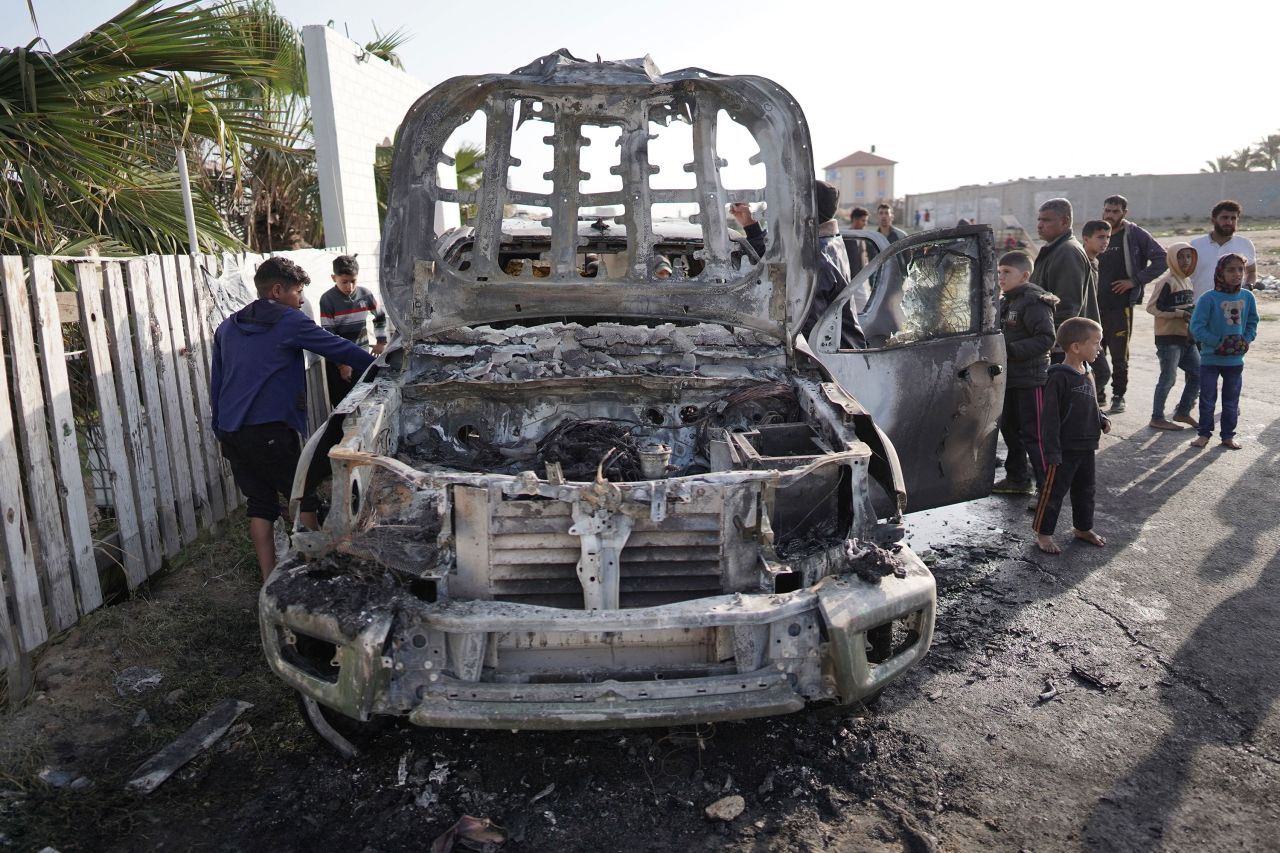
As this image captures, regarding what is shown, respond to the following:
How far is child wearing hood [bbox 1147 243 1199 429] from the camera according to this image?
23.7ft

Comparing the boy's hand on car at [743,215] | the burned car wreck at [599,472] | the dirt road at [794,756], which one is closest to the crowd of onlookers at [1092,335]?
the burned car wreck at [599,472]

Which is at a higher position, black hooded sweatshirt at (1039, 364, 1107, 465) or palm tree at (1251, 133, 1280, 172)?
palm tree at (1251, 133, 1280, 172)

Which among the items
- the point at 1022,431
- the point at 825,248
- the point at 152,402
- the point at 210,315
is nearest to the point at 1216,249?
the point at 1022,431

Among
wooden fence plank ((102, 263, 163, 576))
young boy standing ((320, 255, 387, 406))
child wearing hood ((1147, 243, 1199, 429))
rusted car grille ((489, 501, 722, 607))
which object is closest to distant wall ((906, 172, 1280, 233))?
child wearing hood ((1147, 243, 1199, 429))

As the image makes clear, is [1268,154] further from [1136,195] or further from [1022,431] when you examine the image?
[1022,431]

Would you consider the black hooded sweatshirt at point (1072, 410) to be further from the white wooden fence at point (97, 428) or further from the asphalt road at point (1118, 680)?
the white wooden fence at point (97, 428)

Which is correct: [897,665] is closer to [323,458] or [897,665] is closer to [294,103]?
[323,458]

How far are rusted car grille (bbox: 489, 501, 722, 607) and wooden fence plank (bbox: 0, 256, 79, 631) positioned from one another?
7.05ft

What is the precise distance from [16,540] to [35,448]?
0.40 meters

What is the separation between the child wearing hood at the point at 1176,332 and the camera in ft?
23.7

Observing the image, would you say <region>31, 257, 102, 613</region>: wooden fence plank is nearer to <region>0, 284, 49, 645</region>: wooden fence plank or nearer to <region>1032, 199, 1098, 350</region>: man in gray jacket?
<region>0, 284, 49, 645</region>: wooden fence plank

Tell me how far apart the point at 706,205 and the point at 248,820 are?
3.28 metres

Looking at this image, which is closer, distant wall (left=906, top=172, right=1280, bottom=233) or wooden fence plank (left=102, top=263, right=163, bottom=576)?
wooden fence plank (left=102, top=263, right=163, bottom=576)

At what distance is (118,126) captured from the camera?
571 cm
